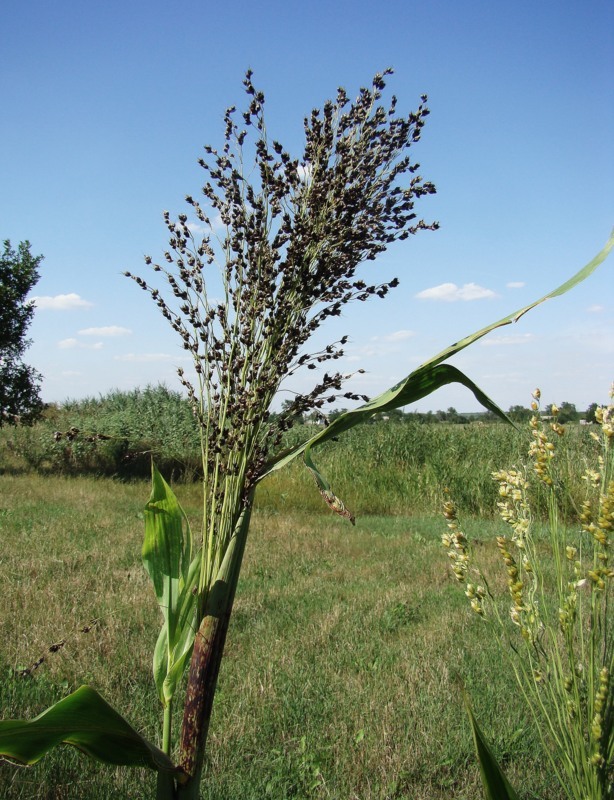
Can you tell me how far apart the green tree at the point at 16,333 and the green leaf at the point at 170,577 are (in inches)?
555

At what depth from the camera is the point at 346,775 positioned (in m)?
2.97

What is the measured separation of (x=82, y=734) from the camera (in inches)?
63.3

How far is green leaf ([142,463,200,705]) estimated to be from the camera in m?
1.90

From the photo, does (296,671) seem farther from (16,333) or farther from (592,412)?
(16,333)

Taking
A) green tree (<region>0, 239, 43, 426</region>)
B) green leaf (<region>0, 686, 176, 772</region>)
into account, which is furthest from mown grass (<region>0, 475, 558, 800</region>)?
green tree (<region>0, 239, 43, 426</region>)

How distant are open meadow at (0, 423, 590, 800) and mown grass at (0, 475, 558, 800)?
1 centimetres

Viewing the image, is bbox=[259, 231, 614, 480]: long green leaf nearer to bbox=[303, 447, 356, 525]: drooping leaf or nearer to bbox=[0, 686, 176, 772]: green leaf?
bbox=[303, 447, 356, 525]: drooping leaf

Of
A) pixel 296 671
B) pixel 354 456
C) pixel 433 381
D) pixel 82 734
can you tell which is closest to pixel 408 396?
pixel 433 381

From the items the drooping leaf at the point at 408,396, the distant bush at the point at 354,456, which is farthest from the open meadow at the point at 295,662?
the distant bush at the point at 354,456

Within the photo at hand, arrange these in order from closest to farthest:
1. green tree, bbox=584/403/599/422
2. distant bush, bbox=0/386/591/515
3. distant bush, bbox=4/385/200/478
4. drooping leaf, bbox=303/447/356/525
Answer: drooping leaf, bbox=303/447/356/525 → green tree, bbox=584/403/599/422 → distant bush, bbox=0/386/591/515 → distant bush, bbox=4/385/200/478

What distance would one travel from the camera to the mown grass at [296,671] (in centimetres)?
294

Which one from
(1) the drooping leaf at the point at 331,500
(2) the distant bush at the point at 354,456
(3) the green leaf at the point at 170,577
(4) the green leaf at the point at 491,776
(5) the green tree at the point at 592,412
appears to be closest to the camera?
(1) the drooping leaf at the point at 331,500

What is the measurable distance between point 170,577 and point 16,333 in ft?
48.7

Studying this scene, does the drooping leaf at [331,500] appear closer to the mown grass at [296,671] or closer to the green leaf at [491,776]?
the green leaf at [491,776]
